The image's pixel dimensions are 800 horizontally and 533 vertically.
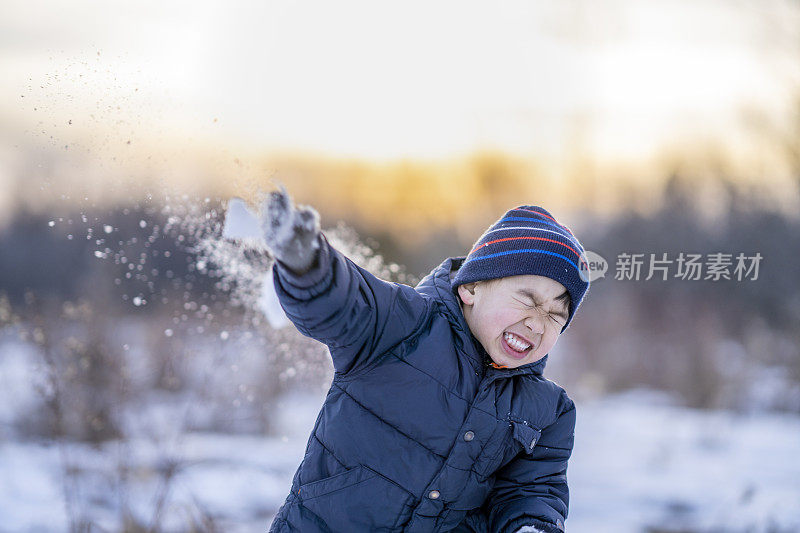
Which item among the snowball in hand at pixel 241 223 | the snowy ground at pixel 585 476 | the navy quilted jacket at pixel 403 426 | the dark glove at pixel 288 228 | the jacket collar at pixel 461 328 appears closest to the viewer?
the dark glove at pixel 288 228

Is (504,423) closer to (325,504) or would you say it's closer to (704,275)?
(325,504)

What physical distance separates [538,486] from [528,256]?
2.21ft

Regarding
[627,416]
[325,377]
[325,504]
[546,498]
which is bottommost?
[325,504]

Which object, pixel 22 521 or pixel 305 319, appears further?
pixel 22 521

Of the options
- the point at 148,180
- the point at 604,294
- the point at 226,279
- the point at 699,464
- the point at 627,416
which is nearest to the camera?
the point at 148,180

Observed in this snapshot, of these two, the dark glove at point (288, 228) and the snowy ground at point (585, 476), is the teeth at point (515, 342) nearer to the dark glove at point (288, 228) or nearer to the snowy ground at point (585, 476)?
the dark glove at point (288, 228)

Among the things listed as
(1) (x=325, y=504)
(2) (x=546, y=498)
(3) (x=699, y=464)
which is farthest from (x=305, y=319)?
(3) (x=699, y=464)

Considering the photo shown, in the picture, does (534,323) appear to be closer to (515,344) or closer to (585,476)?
(515,344)

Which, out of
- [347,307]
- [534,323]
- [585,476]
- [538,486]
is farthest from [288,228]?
[585,476]

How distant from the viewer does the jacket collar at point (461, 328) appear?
2.03 metres

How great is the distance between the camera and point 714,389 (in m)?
8.00

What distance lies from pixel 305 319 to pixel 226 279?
1.44 meters

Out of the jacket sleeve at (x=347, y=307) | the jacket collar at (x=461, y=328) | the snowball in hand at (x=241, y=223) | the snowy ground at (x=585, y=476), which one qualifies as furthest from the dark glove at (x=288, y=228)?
the snowy ground at (x=585, y=476)

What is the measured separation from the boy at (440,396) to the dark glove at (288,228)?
0.23 metres
